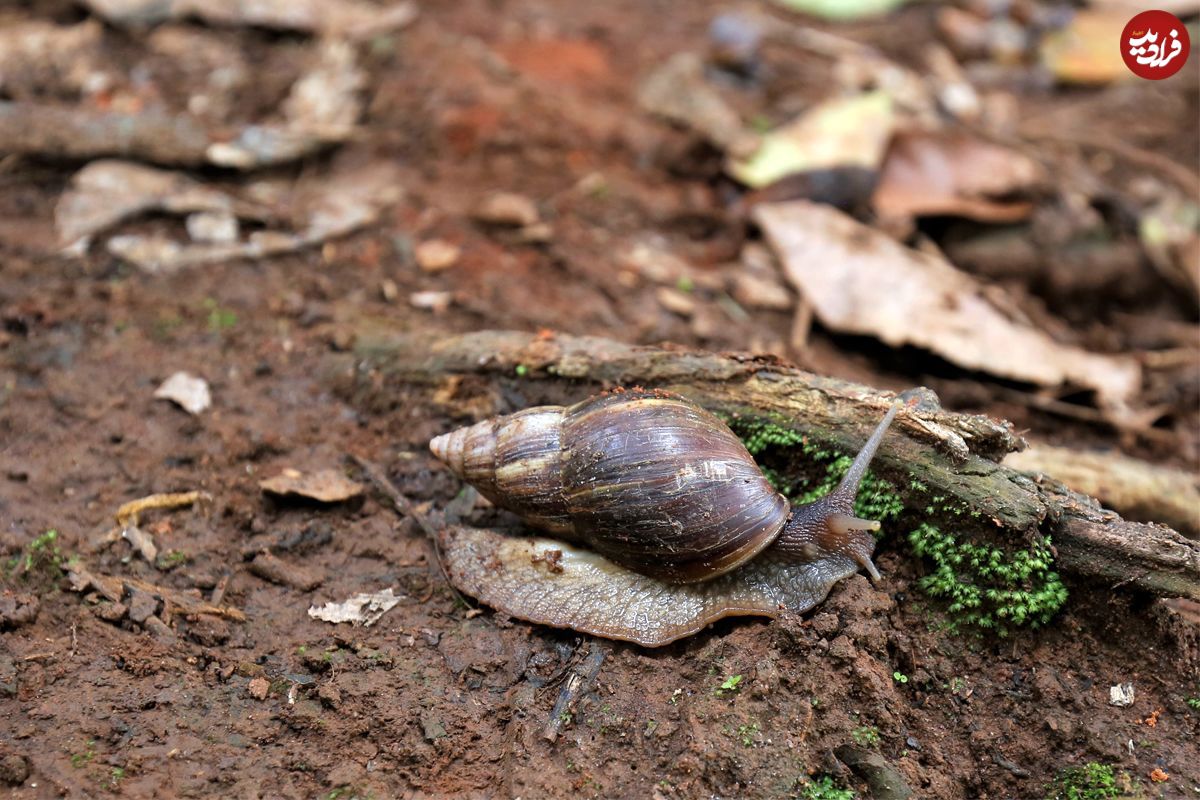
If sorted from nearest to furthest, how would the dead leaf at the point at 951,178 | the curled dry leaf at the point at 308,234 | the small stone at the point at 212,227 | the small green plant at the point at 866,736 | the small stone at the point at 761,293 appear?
the small green plant at the point at 866,736
the curled dry leaf at the point at 308,234
the small stone at the point at 212,227
the small stone at the point at 761,293
the dead leaf at the point at 951,178

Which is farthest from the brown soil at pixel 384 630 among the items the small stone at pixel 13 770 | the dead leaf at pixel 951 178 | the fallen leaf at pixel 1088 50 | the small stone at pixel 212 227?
the fallen leaf at pixel 1088 50

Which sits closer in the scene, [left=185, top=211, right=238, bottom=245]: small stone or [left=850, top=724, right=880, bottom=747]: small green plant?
[left=850, top=724, right=880, bottom=747]: small green plant

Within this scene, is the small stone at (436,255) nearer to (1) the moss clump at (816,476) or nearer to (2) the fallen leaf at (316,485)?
(2) the fallen leaf at (316,485)

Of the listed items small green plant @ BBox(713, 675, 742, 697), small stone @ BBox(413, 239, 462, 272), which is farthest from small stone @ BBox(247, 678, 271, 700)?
small stone @ BBox(413, 239, 462, 272)

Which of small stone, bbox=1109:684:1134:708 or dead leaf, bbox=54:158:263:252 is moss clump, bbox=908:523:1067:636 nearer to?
small stone, bbox=1109:684:1134:708

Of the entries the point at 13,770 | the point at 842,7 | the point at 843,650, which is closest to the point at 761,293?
the point at 843,650

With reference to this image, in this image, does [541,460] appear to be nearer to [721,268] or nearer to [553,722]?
[553,722]
